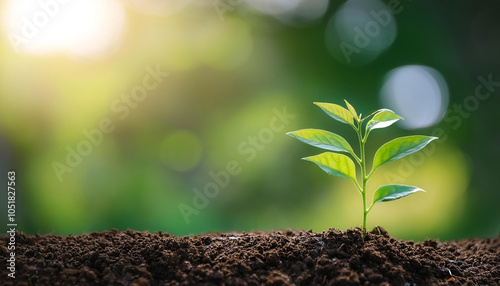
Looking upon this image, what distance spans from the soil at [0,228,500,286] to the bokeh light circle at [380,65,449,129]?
102 cm

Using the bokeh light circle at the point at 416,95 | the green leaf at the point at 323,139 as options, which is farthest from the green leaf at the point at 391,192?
the bokeh light circle at the point at 416,95

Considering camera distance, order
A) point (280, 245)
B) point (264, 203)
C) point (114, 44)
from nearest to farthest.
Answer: point (280, 245), point (114, 44), point (264, 203)

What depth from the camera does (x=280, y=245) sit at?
33.2 inches

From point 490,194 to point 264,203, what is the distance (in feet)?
3.85

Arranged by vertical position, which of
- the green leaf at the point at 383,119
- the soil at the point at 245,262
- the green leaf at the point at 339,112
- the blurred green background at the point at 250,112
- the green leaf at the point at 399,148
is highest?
the blurred green background at the point at 250,112

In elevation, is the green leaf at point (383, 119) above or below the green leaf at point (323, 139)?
above

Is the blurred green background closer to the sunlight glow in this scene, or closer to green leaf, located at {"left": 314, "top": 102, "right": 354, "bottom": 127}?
the sunlight glow

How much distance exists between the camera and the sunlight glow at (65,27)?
1.67 meters

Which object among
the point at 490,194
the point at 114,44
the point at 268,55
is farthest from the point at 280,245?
the point at 490,194

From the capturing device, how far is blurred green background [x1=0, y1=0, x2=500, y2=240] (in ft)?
6.07

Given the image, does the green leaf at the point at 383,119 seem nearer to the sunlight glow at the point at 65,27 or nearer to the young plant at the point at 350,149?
the young plant at the point at 350,149

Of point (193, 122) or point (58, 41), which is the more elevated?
point (58, 41)

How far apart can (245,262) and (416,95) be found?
4.63 ft

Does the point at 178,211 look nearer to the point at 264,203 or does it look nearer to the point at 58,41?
the point at 264,203
